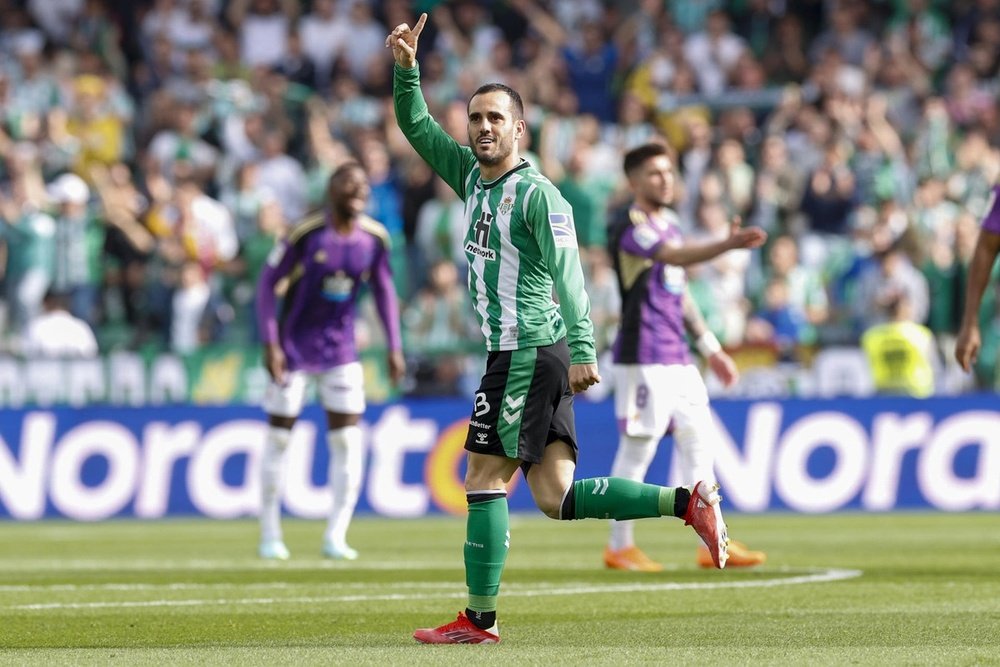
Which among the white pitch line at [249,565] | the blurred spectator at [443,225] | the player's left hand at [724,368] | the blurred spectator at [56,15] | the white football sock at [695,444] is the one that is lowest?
the white pitch line at [249,565]

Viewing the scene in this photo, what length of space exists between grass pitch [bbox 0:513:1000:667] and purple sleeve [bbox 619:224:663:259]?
6.30ft

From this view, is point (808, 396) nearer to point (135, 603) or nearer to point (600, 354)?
point (600, 354)

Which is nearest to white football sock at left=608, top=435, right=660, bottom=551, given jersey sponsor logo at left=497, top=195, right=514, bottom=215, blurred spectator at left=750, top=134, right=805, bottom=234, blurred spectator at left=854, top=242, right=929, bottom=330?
jersey sponsor logo at left=497, top=195, right=514, bottom=215

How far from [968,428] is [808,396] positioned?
1528 millimetres

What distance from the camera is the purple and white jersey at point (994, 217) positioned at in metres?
8.76

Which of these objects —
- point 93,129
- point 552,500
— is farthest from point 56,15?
point 552,500

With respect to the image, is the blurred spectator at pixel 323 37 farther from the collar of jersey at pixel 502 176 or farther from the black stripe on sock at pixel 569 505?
the black stripe on sock at pixel 569 505

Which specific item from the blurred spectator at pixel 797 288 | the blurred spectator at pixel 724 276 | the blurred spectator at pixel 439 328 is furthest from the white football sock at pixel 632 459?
the blurred spectator at pixel 797 288

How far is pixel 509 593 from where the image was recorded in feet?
31.5

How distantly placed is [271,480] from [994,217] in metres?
6.07

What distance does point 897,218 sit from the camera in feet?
65.2

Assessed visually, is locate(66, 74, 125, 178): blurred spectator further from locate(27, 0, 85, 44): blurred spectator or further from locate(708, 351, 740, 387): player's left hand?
locate(708, 351, 740, 387): player's left hand

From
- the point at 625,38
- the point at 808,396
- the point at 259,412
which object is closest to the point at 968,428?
the point at 808,396

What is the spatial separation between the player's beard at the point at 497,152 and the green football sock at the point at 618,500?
1.33 m
